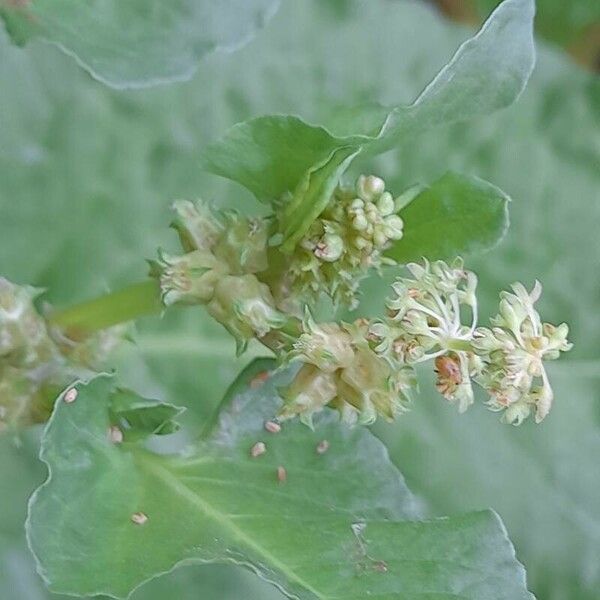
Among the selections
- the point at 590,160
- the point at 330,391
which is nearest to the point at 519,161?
the point at 590,160

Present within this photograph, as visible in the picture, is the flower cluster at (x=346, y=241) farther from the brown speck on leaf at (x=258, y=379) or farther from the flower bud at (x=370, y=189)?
the brown speck on leaf at (x=258, y=379)

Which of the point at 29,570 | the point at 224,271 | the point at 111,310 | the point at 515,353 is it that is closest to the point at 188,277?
the point at 224,271

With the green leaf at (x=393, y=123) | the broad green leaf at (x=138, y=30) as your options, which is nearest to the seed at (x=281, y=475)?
the green leaf at (x=393, y=123)

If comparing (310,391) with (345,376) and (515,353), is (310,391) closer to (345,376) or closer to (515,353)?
(345,376)

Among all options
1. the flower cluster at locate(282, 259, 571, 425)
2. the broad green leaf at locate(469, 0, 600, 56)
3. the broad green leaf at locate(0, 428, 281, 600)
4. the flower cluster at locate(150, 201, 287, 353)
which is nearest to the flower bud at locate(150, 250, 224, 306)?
the flower cluster at locate(150, 201, 287, 353)

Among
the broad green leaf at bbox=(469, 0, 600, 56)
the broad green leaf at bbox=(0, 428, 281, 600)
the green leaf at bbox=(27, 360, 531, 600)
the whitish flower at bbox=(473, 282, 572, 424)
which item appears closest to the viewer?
the whitish flower at bbox=(473, 282, 572, 424)

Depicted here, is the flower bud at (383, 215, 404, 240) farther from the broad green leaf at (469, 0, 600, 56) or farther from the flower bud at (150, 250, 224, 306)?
the broad green leaf at (469, 0, 600, 56)
